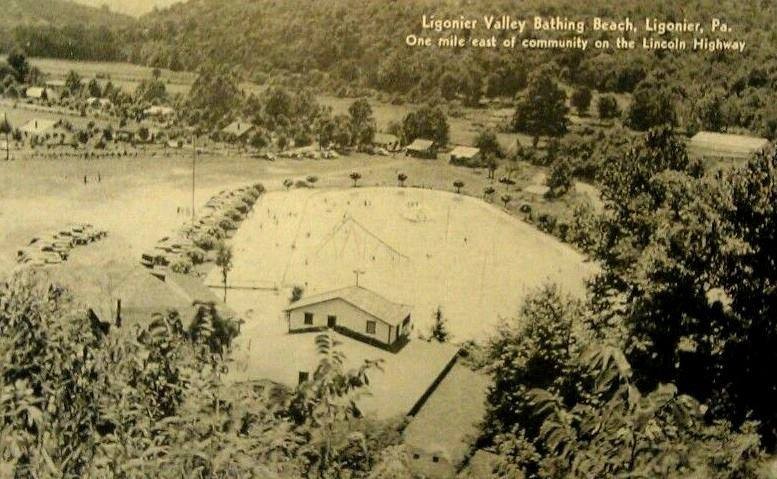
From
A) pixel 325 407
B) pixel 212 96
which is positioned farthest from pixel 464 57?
pixel 325 407

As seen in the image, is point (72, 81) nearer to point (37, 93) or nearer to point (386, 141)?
point (37, 93)

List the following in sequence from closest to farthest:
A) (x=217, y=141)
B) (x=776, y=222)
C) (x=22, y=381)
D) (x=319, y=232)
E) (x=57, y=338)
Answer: (x=22, y=381) < (x=57, y=338) < (x=776, y=222) < (x=319, y=232) < (x=217, y=141)

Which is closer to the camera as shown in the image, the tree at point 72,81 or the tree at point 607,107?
the tree at point 607,107

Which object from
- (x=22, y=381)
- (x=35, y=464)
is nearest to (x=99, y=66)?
(x=22, y=381)

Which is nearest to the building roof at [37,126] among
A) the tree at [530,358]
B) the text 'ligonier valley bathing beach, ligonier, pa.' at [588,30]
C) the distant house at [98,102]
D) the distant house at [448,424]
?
the distant house at [98,102]

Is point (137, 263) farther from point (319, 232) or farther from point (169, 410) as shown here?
point (169, 410)

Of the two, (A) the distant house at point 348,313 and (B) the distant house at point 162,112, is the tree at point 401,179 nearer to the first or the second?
(A) the distant house at point 348,313

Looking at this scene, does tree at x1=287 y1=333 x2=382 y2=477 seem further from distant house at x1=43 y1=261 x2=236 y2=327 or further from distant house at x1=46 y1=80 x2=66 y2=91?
distant house at x1=46 y1=80 x2=66 y2=91
